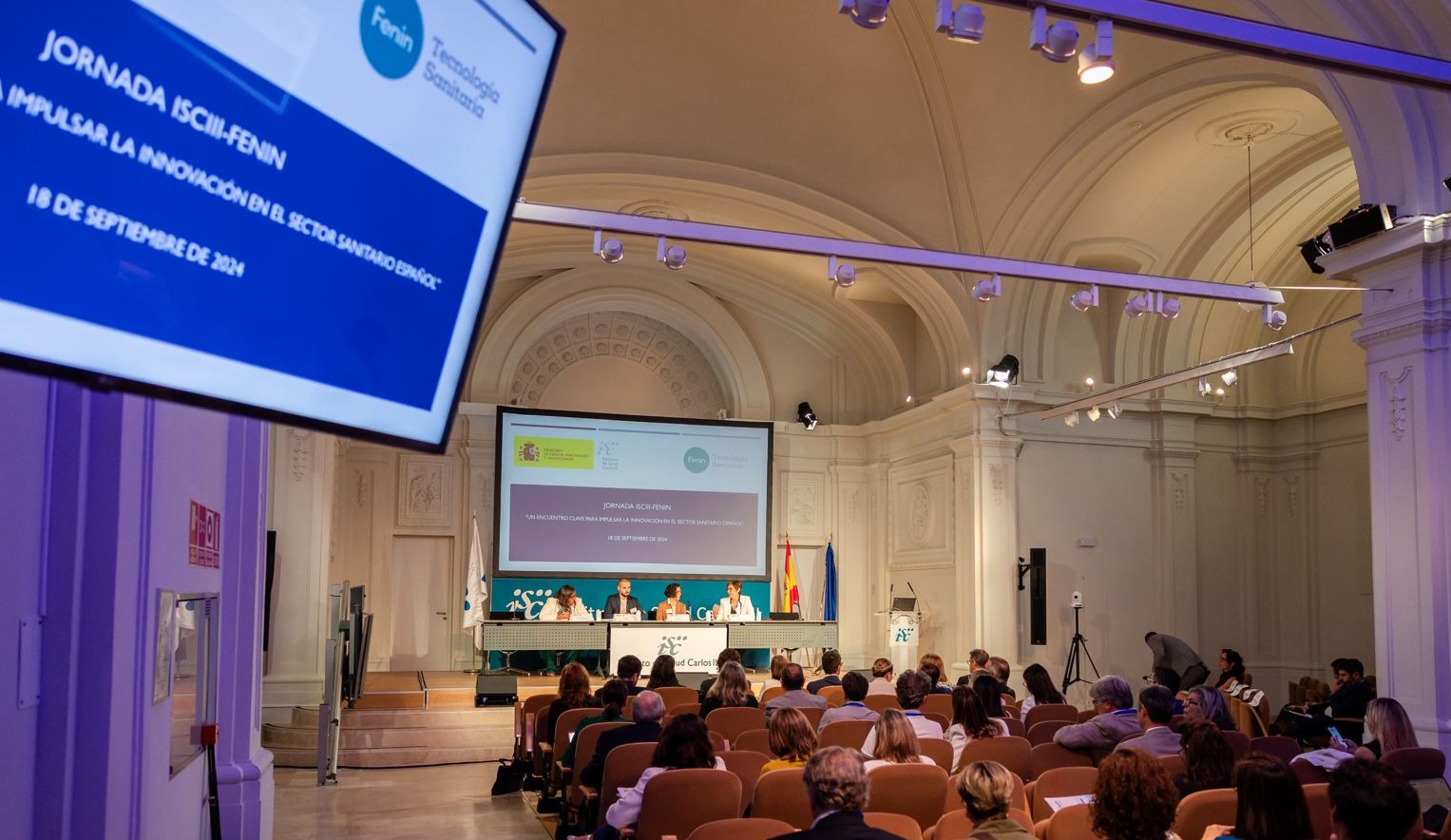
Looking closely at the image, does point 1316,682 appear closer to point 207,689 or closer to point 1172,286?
point 1172,286

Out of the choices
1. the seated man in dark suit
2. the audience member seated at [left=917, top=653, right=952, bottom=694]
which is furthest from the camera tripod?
the seated man in dark suit

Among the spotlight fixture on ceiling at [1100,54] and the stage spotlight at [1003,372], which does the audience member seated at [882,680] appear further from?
the spotlight fixture on ceiling at [1100,54]

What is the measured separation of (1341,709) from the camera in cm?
862

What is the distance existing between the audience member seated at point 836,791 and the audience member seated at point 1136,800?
651 mm

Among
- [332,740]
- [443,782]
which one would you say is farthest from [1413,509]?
[332,740]

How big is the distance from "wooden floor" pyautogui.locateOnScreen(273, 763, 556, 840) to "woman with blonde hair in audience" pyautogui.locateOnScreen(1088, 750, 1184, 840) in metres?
4.79

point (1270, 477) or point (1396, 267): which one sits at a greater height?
point (1396, 267)

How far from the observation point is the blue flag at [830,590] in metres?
16.0

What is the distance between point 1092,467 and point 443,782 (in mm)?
8402

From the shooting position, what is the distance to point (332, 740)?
9328 millimetres

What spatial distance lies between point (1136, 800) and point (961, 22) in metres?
2.66

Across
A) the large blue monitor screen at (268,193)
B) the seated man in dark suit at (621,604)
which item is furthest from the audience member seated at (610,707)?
the seated man in dark suit at (621,604)

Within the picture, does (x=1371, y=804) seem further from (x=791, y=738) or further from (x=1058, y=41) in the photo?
(x=1058, y=41)

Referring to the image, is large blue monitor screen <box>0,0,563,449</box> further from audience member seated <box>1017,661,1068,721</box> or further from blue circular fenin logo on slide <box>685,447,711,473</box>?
blue circular fenin logo on slide <box>685,447,711,473</box>
